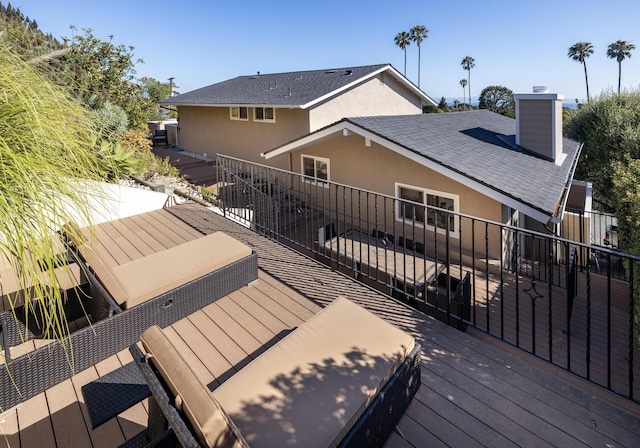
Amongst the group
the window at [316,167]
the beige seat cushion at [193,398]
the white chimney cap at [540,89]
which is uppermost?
the white chimney cap at [540,89]

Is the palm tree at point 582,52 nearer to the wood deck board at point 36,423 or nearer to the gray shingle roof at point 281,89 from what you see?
the gray shingle roof at point 281,89

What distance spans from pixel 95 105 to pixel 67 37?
4.47 m

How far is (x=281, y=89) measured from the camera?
51.8ft

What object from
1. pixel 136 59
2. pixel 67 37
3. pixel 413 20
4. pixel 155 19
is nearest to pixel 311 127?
pixel 136 59

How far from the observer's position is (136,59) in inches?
640

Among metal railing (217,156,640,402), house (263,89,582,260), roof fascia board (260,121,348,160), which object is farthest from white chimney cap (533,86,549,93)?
roof fascia board (260,121,348,160)

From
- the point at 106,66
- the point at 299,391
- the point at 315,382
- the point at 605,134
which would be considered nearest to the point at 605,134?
the point at 605,134

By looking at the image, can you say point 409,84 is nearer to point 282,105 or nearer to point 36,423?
point 282,105

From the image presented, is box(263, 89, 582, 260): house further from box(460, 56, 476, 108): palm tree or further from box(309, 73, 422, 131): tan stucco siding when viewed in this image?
box(460, 56, 476, 108): palm tree

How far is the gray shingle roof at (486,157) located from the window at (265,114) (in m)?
6.03

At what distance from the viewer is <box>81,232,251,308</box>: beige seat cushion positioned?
3207mm

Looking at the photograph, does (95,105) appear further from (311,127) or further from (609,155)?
(609,155)

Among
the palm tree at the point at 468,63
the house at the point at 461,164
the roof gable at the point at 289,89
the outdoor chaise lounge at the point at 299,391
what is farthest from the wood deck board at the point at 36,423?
the palm tree at the point at 468,63

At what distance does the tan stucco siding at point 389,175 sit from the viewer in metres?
8.62
